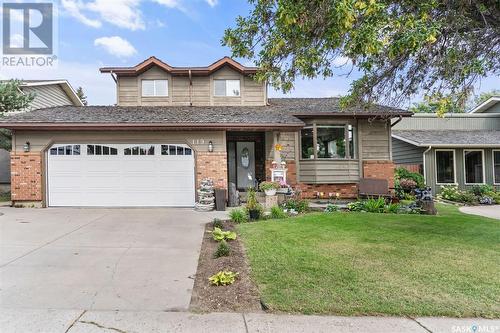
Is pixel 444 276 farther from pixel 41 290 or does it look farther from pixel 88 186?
pixel 88 186

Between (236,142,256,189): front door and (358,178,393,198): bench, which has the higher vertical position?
(236,142,256,189): front door

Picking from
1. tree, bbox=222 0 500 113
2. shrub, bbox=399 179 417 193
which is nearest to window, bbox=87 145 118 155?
tree, bbox=222 0 500 113

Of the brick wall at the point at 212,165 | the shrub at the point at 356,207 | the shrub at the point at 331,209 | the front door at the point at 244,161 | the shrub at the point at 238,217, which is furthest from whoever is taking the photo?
the front door at the point at 244,161

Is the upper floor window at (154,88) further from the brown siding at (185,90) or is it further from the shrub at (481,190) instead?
the shrub at (481,190)

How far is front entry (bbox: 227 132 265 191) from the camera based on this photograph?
13969 millimetres

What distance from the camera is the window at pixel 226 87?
47.3 ft

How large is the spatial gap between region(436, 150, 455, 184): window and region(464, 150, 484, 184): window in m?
0.68

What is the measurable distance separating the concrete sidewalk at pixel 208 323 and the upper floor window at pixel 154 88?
39.3 feet

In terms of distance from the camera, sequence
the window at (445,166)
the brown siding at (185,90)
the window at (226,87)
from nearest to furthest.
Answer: the brown siding at (185,90) → the window at (226,87) → the window at (445,166)

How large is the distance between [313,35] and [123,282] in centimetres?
478

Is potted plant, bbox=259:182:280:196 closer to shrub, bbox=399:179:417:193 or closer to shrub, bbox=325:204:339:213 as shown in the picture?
shrub, bbox=325:204:339:213

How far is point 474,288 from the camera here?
407cm

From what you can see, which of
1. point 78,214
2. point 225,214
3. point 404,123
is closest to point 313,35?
point 225,214

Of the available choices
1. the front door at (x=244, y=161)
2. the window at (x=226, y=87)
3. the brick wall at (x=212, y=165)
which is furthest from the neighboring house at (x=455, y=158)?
the brick wall at (x=212, y=165)
